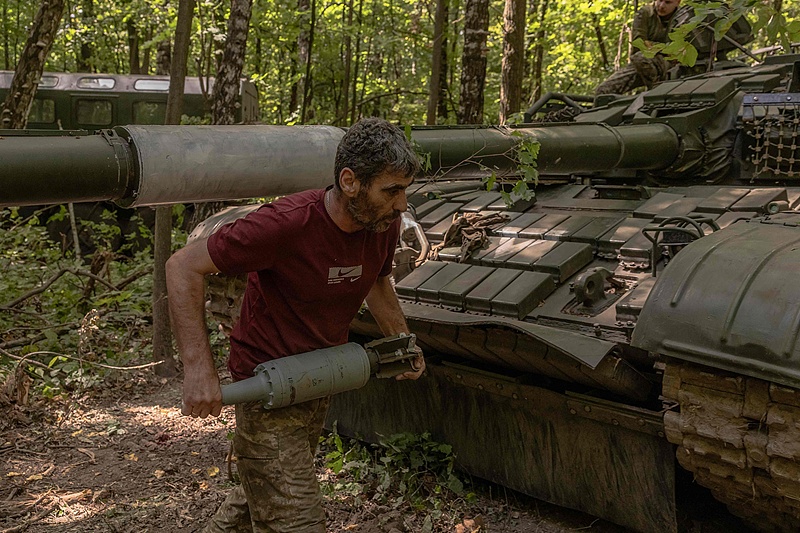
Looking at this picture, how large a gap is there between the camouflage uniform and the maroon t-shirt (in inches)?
183

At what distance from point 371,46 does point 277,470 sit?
609 inches

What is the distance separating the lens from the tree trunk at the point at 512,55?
35.3 ft

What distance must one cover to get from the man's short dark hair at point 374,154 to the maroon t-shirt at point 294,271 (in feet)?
0.78

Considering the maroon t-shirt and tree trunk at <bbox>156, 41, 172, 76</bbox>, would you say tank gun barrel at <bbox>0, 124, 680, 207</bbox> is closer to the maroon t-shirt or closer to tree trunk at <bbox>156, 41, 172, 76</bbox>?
the maroon t-shirt

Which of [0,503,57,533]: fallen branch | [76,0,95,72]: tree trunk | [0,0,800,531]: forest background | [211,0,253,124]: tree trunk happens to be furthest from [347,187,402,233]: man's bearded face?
[76,0,95,72]: tree trunk

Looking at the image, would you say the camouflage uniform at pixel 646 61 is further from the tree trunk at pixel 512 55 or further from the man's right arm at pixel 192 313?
the man's right arm at pixel 192 313

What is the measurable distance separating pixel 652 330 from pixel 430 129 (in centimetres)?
165

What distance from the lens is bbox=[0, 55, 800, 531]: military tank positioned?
10.3ft

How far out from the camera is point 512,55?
35.8ft

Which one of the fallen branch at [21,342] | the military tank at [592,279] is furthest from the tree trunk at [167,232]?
the military tank at [592,279]

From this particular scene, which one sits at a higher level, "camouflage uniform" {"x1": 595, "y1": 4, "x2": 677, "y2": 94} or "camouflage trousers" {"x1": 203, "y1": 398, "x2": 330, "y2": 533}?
"camouflage uniform" {"x1": 595, "y1": 4, "x2": 677, "y2": 94}

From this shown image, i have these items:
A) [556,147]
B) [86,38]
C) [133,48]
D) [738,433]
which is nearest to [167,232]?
[556,147]

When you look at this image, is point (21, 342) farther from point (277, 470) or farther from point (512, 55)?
point (512, 55)

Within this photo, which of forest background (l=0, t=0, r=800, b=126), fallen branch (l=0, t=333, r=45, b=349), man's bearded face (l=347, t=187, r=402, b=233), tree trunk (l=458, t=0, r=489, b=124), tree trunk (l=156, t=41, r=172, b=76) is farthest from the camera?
tree trunk (l=156, t=41, r=172, b=76)
